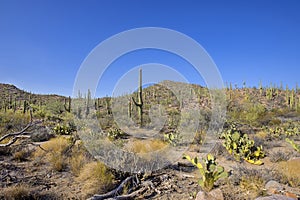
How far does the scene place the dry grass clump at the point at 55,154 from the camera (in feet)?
16.0

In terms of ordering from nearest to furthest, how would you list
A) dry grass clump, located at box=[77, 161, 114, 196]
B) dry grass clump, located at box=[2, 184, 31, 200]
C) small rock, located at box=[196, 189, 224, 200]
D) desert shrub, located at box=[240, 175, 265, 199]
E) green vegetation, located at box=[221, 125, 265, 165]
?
small rock, located at box=[196, 189, 224, 200], dry grass clump, located at box=[2, 184, 31, 200], desert shrub, located at box=[240, 175, 265, 199], dry grass clump, located at box=[77, 161, 114, 196], green vegetation, located at box=[221, 125, 265, 165]

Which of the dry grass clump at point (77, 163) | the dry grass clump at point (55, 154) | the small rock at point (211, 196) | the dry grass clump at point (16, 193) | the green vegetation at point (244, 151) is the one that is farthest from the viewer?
the green vegetation at point (244, 151)

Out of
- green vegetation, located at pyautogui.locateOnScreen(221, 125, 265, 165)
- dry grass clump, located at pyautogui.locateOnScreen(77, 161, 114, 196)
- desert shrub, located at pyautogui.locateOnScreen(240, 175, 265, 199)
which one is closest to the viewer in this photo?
desert shrub, located at pyautogui.locateOnScreen(240, 175, 265, 199)

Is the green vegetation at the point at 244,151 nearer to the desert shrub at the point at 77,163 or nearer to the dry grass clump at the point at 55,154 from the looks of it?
the desert shrub at the point at 77,163

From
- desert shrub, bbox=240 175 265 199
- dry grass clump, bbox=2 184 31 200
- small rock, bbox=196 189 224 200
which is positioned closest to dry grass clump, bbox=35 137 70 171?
dry grass clump, bbox=2 184 31 200

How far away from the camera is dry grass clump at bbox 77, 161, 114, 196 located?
377cm

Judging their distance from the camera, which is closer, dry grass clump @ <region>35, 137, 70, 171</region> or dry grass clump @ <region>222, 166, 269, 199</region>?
dry grass clump @ <region>222, 166, 269, 199</region>

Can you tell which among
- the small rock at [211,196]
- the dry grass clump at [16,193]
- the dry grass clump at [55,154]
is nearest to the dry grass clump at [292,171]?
the small rock at [211,196]

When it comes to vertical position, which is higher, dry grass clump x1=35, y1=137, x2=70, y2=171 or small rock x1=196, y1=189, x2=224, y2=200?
dry grass clump x1=35, y1=137, x2=70, y2=171

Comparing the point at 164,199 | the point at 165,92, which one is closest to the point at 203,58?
the point at 164,199

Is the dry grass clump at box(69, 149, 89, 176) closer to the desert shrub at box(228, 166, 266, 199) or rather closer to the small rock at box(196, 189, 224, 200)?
the small rock at box(196, 189, 224, 200)

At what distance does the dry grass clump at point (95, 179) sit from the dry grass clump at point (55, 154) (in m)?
0.70

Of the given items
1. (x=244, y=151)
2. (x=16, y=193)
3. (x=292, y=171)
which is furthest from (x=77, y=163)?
(x=292, y=171)

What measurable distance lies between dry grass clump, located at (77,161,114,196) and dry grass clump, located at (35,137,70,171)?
0.70 meters
